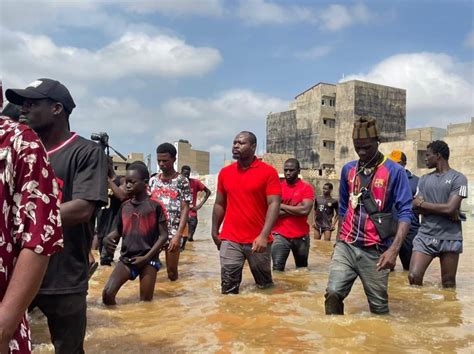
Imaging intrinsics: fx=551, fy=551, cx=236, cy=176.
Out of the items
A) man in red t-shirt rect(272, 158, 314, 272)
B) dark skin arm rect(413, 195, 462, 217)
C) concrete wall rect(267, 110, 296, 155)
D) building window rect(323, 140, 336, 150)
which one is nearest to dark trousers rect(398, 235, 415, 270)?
man in red t-shirt rect(272, 158, 314, 272)

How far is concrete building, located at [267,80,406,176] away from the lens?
2190 inches

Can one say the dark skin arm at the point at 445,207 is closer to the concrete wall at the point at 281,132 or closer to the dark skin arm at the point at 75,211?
the dark skin arm at the point at 75,211

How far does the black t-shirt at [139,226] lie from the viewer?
20.6 feet

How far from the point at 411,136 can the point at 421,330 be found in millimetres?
59288

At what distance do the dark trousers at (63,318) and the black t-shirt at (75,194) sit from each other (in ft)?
0.17

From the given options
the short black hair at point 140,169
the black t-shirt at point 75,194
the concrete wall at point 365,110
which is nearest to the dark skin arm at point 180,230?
the short black hair at point 140,169

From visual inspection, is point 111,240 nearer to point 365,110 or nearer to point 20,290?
point 20,290

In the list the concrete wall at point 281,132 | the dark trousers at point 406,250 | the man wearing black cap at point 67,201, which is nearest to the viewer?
the man wearing black cap at point 67,201

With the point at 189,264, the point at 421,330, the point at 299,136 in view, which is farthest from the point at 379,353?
the point at 299,136

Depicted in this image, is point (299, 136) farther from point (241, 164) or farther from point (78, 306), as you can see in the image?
point (78, 306)

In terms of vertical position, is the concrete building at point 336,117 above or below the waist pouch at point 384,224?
above

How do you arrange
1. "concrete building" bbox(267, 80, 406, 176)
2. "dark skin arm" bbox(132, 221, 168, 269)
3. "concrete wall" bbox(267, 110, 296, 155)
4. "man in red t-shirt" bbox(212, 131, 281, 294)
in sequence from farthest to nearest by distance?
"concrete wall" bbox(267, 110, 296, 155)
"concrete building" bbox(267, 80, 406, 176)
"man in red t-shirt" bbox(212, 131, 281, 294)
"dark skin arm" bbox(132, 221, 168, 269)

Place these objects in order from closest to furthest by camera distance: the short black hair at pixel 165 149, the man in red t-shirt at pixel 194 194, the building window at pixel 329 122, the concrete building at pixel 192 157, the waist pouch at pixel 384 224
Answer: the waist pouch at pixel 384 224 < the short black hair at pixel 165 149 < the man in red t-shirt at pixel 194 194 < the building window at pixel 329 122 < the concrete building at pixel 192 157

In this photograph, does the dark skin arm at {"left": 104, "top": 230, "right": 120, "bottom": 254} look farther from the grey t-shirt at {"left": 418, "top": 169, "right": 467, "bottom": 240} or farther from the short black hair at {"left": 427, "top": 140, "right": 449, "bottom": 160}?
the short black hair at {"left": 427, "top": 140, "right": 449, "bottom": 160}
